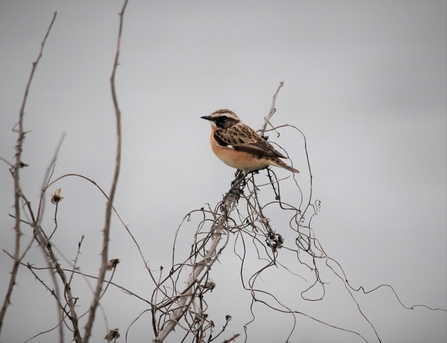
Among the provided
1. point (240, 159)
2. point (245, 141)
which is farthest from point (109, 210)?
point (245, 141)

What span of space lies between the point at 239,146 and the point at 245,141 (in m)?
0.15

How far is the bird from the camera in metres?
5.47

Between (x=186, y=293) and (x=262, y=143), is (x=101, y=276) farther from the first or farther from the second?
(x=262, y=143)

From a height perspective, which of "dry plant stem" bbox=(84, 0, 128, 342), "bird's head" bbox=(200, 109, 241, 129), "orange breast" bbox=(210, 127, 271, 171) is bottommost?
"dry plant stem" bbox=(84, 0, 128, 342)

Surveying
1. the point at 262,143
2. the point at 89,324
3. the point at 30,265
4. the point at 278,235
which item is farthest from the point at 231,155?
the point at 89,324

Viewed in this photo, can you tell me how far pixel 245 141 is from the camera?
5.87 meters

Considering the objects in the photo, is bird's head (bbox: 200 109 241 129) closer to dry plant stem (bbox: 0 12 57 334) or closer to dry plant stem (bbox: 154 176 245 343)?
dry plant stem (bbox: 154 176 245 343)

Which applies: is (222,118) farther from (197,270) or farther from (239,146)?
(197,270)

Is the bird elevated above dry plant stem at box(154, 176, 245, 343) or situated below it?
above

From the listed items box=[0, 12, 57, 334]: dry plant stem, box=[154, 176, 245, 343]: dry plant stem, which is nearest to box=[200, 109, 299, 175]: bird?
box=[154, 176, 245, 343]: dry plant stem

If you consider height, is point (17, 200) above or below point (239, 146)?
below

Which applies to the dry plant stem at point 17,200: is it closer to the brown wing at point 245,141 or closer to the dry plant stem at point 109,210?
the dry plant stem at point 109,210

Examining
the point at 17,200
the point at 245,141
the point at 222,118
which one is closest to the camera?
the point at 17,200

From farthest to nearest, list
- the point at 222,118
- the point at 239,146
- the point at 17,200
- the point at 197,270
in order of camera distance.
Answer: the point at 222,118 → the point at 239,146 → the point at 197,270 → the point at 17,200
